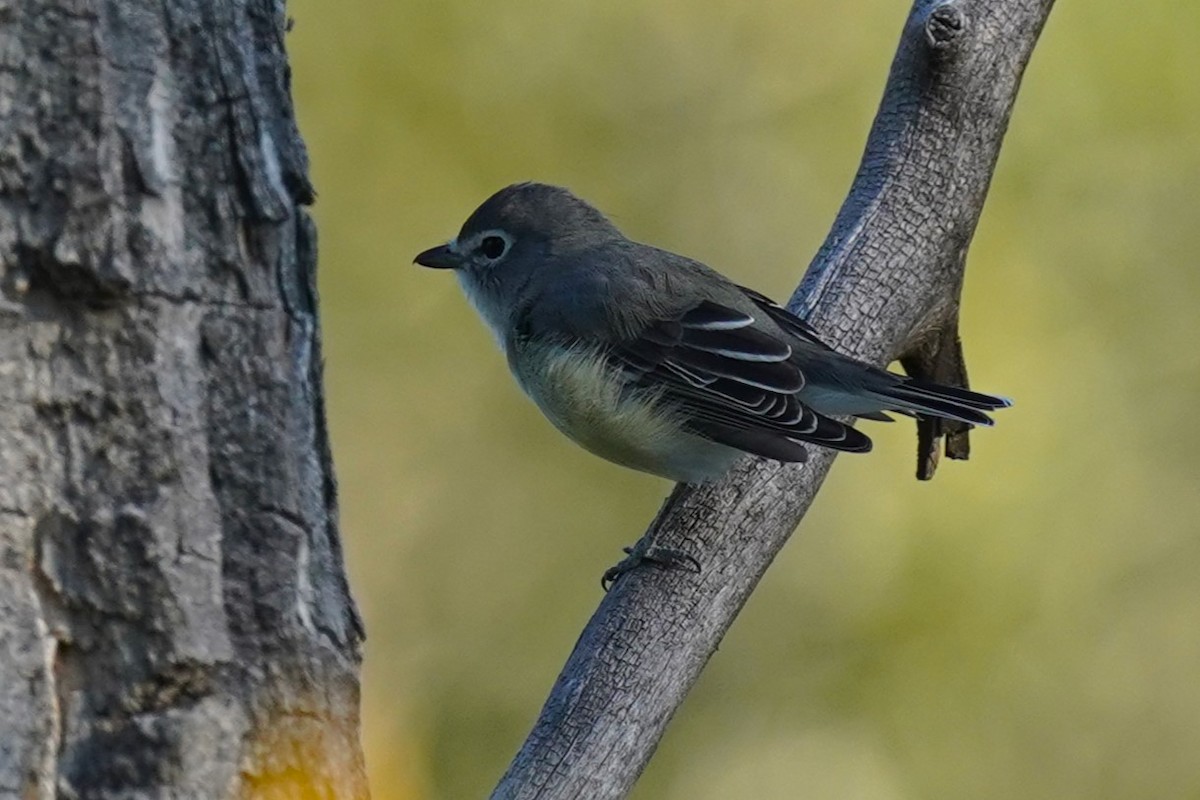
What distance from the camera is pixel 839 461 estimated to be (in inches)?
225

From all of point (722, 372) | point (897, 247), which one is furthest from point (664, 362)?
point (897, 247)

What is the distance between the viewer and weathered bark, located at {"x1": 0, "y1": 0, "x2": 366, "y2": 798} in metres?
1.79

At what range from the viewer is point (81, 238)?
1829 millimetres

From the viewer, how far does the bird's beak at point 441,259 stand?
4617 mm

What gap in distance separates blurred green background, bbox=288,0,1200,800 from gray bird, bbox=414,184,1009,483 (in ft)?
4.84

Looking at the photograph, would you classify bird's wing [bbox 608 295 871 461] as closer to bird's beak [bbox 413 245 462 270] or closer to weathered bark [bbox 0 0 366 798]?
bird's beak [bbox 413 245 462 270]

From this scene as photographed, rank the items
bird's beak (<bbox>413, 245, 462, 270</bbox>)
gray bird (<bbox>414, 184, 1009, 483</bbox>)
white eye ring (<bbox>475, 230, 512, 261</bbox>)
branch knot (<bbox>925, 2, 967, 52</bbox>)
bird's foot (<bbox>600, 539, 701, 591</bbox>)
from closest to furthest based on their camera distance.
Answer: bird's foot (<bbox>600, 539, 701, 591</bbox>) → branch knot (<bbox>925, 2, 967, 52</bbox>) → gray bird (<bbox>414, 184, 1009, 483</bbox>) → white eye ring (<bbox>475, 230, 512, 261</bbox>) → bird's beak (<bbox>413, 245, 462, 270</bbox>)

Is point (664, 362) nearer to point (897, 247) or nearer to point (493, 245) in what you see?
point (897, 247)

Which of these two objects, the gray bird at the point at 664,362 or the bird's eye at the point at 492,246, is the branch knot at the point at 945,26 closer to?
the gray bird at the point at 664,362

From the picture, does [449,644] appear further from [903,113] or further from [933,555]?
[903,113]

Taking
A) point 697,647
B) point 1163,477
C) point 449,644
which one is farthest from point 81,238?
point 1163,477

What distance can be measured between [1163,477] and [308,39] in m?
3.82

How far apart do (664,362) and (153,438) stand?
6.82 ft

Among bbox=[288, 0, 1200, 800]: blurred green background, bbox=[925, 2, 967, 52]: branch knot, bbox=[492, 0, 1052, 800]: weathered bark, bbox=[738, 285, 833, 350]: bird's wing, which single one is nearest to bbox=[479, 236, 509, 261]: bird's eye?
bbox=[738, 285, 833, 350]: bird's wing
